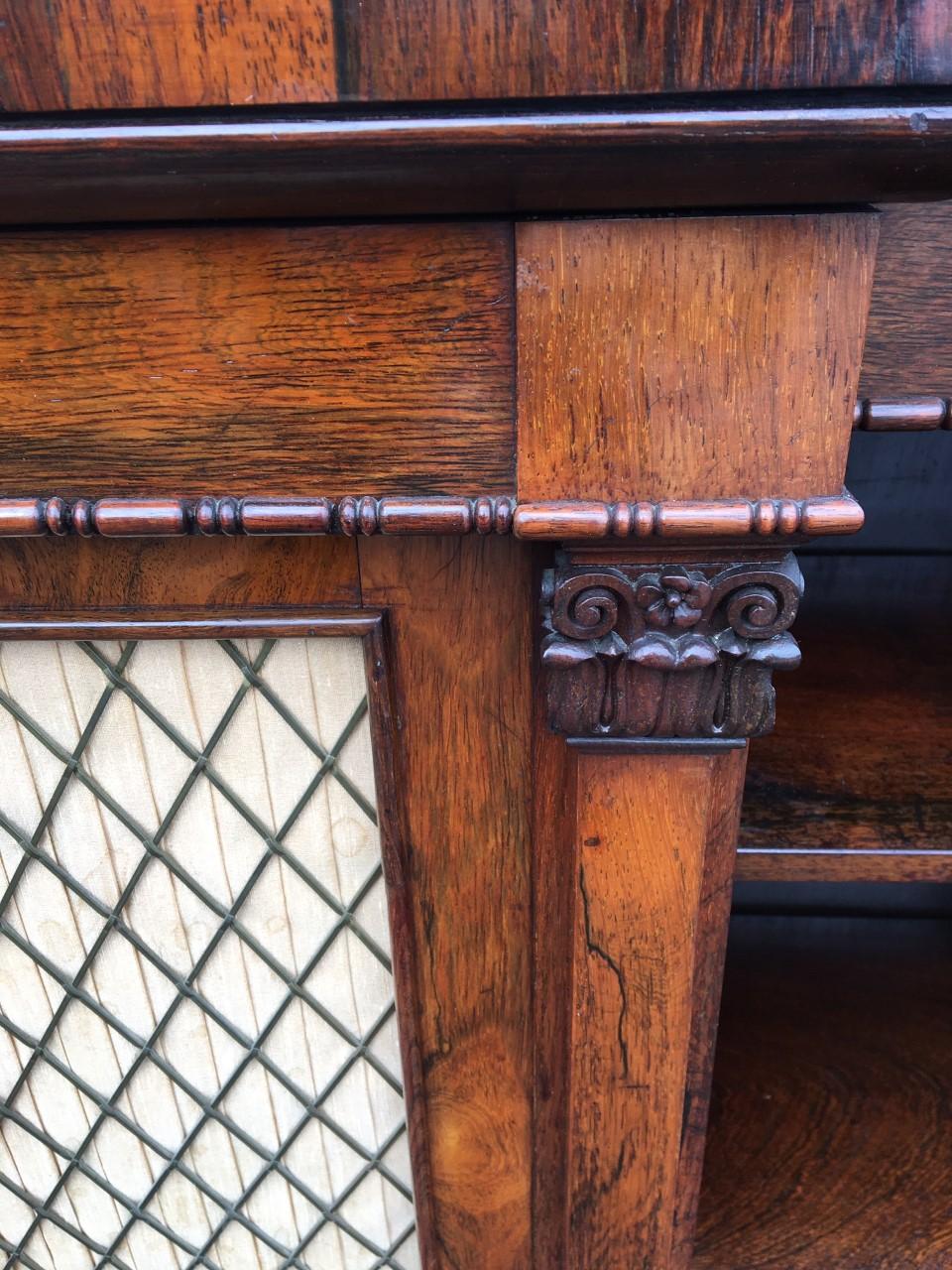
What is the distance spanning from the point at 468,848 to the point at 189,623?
172 millimetres

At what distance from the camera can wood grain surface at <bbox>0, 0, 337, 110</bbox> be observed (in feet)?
0.83

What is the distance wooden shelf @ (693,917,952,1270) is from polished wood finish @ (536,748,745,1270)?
0.11 meters

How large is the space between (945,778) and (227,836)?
0.40 m

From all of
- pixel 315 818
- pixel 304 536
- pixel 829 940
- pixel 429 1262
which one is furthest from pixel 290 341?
pixel 829 940

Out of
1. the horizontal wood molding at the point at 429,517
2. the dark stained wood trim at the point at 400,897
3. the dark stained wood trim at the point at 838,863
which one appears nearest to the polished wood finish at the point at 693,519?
the horizontal wood molding at the point at 429,517

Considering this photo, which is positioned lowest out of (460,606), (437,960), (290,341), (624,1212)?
(624,1212)

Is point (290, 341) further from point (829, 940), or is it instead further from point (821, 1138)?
point (829, 940)

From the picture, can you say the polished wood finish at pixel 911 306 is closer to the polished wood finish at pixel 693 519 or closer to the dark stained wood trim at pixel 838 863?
the polished wood finish at pixel 693 519

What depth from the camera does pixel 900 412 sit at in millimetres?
333

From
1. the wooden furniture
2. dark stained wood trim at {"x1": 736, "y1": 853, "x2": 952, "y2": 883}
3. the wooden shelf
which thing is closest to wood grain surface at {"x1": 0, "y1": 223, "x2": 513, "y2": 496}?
the wooden furniture

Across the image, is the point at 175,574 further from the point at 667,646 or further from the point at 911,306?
the point at 911,306

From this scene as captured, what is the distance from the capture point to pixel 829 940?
2.83 ft

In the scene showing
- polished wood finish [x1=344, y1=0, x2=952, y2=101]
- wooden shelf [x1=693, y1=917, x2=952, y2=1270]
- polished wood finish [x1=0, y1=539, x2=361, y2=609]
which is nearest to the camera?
polished wood finish [x1=344, y1=0, x2=952, y2=101]

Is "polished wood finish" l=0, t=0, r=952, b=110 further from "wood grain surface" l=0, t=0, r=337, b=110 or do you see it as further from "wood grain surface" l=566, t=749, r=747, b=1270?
"wood grain surface" l=566, t=749, r=747, b=1270
